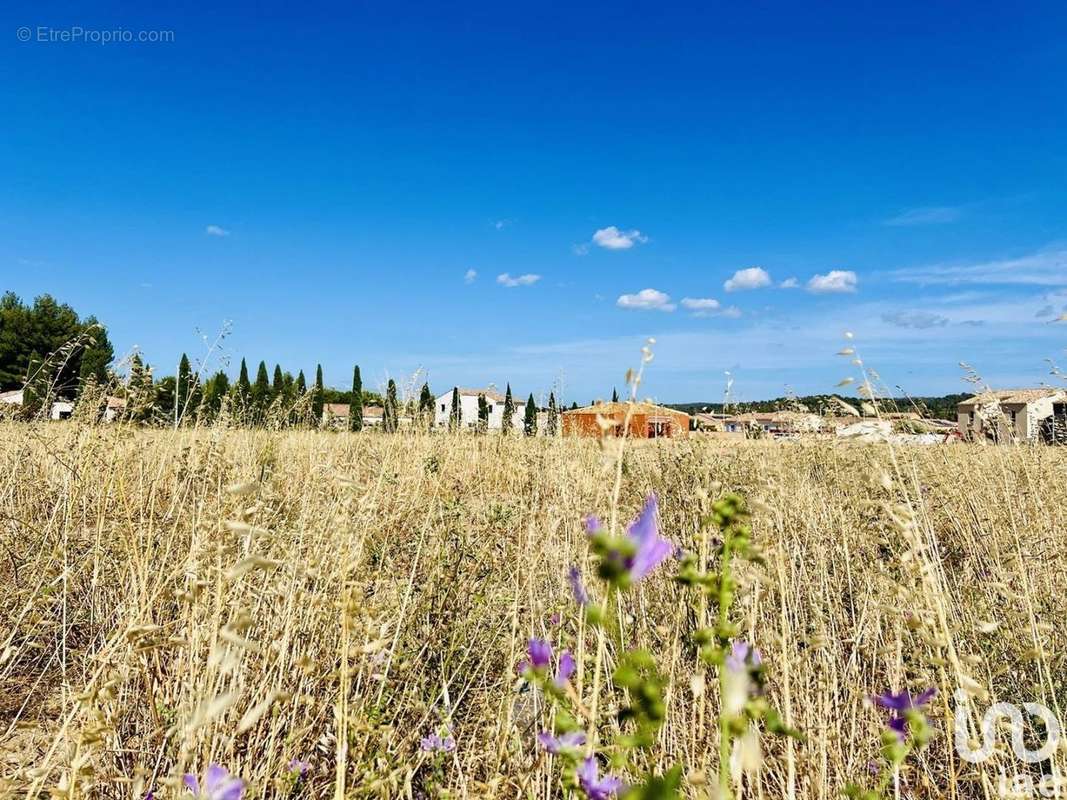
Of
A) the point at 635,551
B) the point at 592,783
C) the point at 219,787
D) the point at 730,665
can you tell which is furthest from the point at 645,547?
the point at 219,787

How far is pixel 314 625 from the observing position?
1.99 meters

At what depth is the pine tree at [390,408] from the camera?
6488 millimetres

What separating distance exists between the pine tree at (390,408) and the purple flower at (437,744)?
483cm

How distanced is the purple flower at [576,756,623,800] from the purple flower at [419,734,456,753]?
2.95ft

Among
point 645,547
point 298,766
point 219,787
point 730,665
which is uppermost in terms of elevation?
point 645,547

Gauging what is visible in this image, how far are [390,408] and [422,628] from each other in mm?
4354

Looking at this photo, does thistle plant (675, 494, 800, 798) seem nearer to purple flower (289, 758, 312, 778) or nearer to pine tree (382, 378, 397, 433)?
purple flower (289, 758, 312, 778)

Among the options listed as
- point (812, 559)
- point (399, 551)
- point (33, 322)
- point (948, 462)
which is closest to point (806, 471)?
point (948, 462)

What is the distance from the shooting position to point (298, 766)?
5.18ft

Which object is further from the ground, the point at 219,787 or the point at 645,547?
the point at 645,547

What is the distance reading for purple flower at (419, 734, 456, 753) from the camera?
1.65 metres

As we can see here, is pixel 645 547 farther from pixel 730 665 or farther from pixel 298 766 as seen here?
pixel 298 766

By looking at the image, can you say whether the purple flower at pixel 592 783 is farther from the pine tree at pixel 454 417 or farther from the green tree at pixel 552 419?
the pine tree at pixel 454 417

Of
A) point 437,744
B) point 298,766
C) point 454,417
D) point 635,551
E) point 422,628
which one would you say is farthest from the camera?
point 454,417
